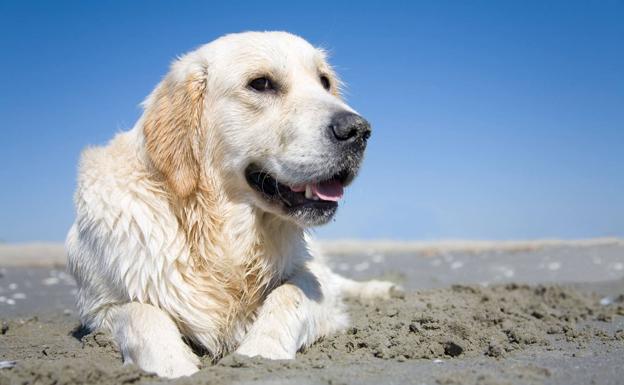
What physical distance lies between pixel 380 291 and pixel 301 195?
2.75 meters

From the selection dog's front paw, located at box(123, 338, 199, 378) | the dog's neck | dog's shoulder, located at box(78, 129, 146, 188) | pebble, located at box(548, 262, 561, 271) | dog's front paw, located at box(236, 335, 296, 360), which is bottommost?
pebble, located at box(548, 262, 561, 271)

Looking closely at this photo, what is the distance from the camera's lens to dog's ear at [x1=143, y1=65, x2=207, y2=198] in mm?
3908

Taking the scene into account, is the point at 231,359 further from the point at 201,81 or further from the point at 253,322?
the point at 201,81

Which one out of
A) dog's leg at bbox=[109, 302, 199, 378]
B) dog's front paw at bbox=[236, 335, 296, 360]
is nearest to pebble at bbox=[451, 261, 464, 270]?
dog's front paw at bbox=[236, 335, 296, 360]

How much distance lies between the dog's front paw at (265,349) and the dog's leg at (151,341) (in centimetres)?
28

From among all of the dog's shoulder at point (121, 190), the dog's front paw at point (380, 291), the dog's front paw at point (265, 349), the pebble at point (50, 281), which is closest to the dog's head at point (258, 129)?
the dog's shoulder at point (121, 190)

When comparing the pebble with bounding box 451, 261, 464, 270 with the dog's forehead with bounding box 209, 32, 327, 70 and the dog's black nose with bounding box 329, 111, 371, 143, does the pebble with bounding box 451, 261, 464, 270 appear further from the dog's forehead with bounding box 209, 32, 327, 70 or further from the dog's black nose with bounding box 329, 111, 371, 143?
the dog's black nose with bounding box 329, 111, 371, 143

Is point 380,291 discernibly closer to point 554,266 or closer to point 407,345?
point 407,345

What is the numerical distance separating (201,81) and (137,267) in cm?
129

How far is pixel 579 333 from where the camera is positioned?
4.29 metres

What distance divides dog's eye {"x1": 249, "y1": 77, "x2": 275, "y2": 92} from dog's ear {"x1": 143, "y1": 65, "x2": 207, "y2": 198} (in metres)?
0.33

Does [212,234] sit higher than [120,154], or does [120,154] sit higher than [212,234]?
[120,154]

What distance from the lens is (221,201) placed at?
403 cm

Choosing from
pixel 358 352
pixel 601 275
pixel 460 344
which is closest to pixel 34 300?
pixel 358 352
